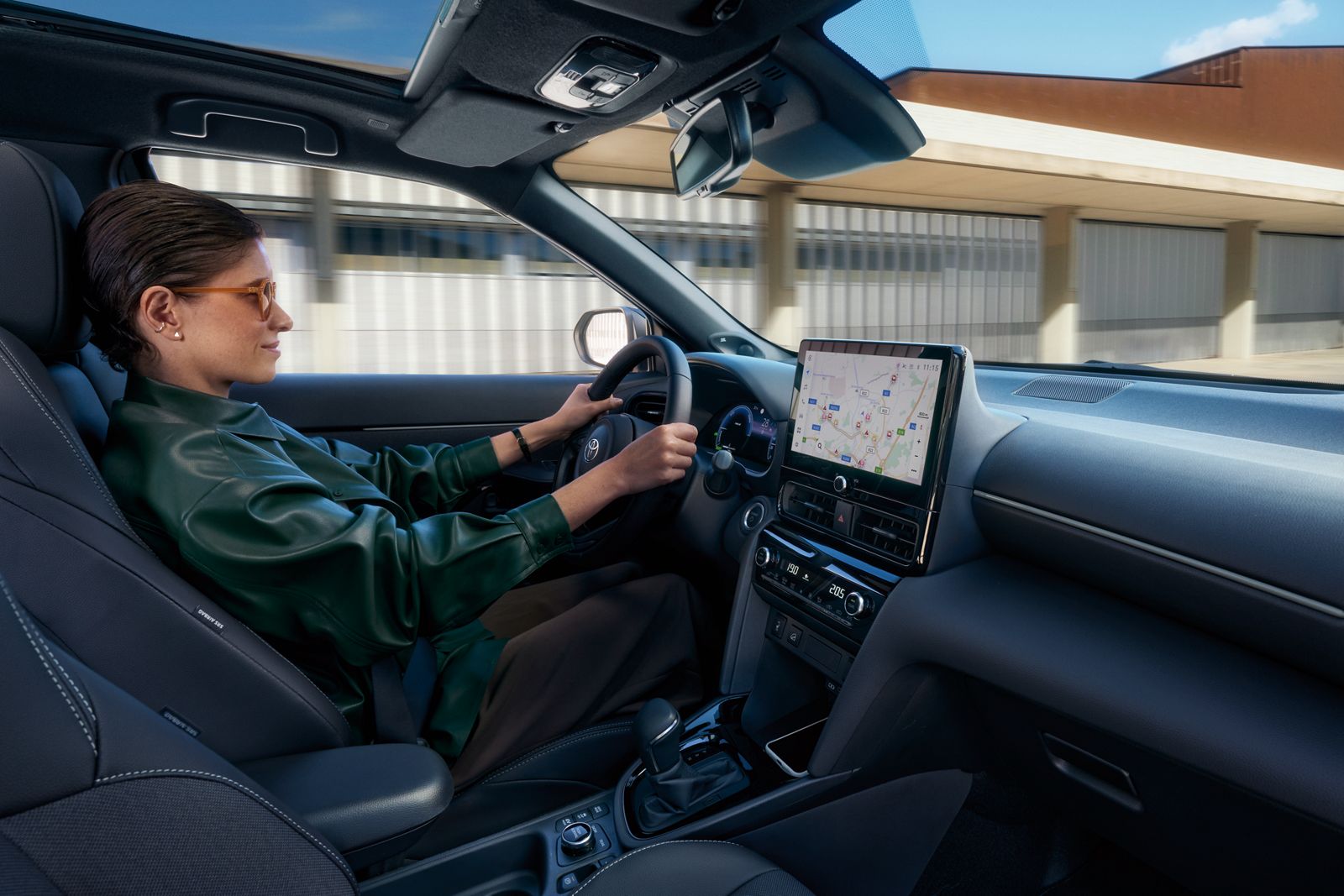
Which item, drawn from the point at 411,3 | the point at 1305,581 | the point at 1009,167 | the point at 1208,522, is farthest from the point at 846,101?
the point at 1305,581

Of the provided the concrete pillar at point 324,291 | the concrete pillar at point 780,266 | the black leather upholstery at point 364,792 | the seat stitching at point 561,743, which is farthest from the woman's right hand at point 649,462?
the concrete pillar at point 324,291

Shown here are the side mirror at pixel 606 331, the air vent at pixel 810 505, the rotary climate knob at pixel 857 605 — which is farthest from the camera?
the side mirror at pixel 606 331

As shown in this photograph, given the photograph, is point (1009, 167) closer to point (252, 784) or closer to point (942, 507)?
point (942, 507)

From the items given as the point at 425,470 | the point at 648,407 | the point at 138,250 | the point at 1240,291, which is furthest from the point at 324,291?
the point at 1240,291

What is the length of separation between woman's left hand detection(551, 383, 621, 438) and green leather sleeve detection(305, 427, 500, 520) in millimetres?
189

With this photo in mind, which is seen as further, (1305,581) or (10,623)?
(1305,581)

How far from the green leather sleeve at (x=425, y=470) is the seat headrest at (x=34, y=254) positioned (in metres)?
0.81

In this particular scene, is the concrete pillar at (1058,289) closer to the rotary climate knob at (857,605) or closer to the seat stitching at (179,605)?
the rotary climate knob at (857,605)

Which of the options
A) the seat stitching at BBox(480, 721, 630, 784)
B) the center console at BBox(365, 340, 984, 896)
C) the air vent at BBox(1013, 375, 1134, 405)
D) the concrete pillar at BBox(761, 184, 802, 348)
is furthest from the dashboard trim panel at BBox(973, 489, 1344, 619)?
the concrete pillar at BBox(761, 184, 802, 348)

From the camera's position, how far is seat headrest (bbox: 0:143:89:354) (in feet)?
3.84

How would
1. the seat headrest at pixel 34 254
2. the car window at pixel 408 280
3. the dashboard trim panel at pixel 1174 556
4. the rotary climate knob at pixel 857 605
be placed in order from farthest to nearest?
the car window at pixel 408 280 → the rotary climate knob at pixel 857 605 → the seat headrest at pixel 34 254 → the dashboard trim panel at pixel 1174 556

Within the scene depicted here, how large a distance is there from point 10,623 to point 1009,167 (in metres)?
2.12

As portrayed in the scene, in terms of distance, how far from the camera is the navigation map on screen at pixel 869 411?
1383 millimetres

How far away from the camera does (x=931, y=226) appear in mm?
2297
